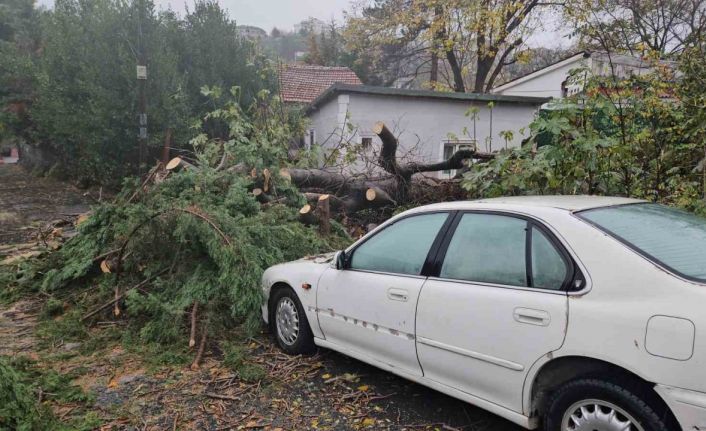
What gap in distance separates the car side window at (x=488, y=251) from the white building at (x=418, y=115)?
9819mm

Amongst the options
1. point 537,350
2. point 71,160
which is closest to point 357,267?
point 537,350

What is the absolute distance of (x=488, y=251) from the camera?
10.0 ft

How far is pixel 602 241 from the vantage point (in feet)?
8.52

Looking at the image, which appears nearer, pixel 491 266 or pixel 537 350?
pixel 537 350

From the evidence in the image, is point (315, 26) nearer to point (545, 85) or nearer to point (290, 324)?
point (545, 85)

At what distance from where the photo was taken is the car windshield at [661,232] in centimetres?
247

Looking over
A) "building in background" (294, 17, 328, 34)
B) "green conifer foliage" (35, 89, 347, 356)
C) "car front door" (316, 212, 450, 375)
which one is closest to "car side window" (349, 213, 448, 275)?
"car front door" (316, 212, 450, 375)

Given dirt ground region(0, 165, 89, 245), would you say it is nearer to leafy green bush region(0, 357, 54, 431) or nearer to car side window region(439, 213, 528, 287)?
leafy green bush region(0, 357, 54, 431)

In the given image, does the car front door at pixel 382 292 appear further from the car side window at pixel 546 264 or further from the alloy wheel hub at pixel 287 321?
the car side window at pixel 546 264

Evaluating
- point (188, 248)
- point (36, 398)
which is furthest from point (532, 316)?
point (188, 248)

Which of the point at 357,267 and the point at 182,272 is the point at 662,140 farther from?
the point at 182,272

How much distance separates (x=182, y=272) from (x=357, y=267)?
250cm

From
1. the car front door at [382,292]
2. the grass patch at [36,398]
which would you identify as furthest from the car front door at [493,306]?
the grass patch at [36,398]

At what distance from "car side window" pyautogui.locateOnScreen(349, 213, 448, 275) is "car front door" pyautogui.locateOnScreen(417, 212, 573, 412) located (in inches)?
6.5
